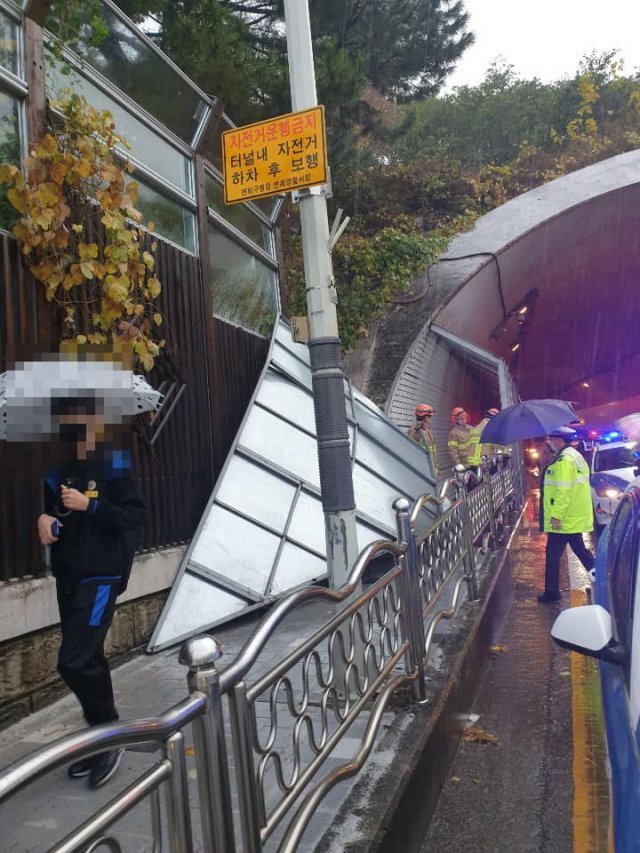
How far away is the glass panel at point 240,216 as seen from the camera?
7.86 m

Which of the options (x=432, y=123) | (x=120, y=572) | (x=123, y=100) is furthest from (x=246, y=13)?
(x=432, y=123)

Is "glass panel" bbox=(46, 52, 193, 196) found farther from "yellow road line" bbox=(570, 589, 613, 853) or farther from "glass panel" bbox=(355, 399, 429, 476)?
"yellow road line" bbox=(570, 589, 613, 853)

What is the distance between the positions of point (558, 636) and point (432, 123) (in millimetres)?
34188

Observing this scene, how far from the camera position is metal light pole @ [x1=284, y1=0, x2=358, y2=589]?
4.19 meters

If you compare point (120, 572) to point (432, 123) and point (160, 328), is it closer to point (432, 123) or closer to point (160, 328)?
point (160, 328)

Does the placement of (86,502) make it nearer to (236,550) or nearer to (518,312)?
(236,550)

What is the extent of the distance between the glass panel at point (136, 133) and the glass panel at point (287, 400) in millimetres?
2267

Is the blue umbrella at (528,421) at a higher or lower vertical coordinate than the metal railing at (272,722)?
higher

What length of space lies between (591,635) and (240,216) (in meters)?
7.45

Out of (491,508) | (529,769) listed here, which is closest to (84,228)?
(529,769)

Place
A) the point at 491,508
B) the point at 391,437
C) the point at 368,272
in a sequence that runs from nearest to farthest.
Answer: the point at 491,508, the point at 391,437, the point at 368,272

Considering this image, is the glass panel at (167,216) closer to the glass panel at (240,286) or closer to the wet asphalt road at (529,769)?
the glass panel at (240,286)

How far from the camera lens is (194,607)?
5.78 m

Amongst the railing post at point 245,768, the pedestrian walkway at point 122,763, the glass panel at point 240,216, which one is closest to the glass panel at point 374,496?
the pedestrian walkway at point 122,763
